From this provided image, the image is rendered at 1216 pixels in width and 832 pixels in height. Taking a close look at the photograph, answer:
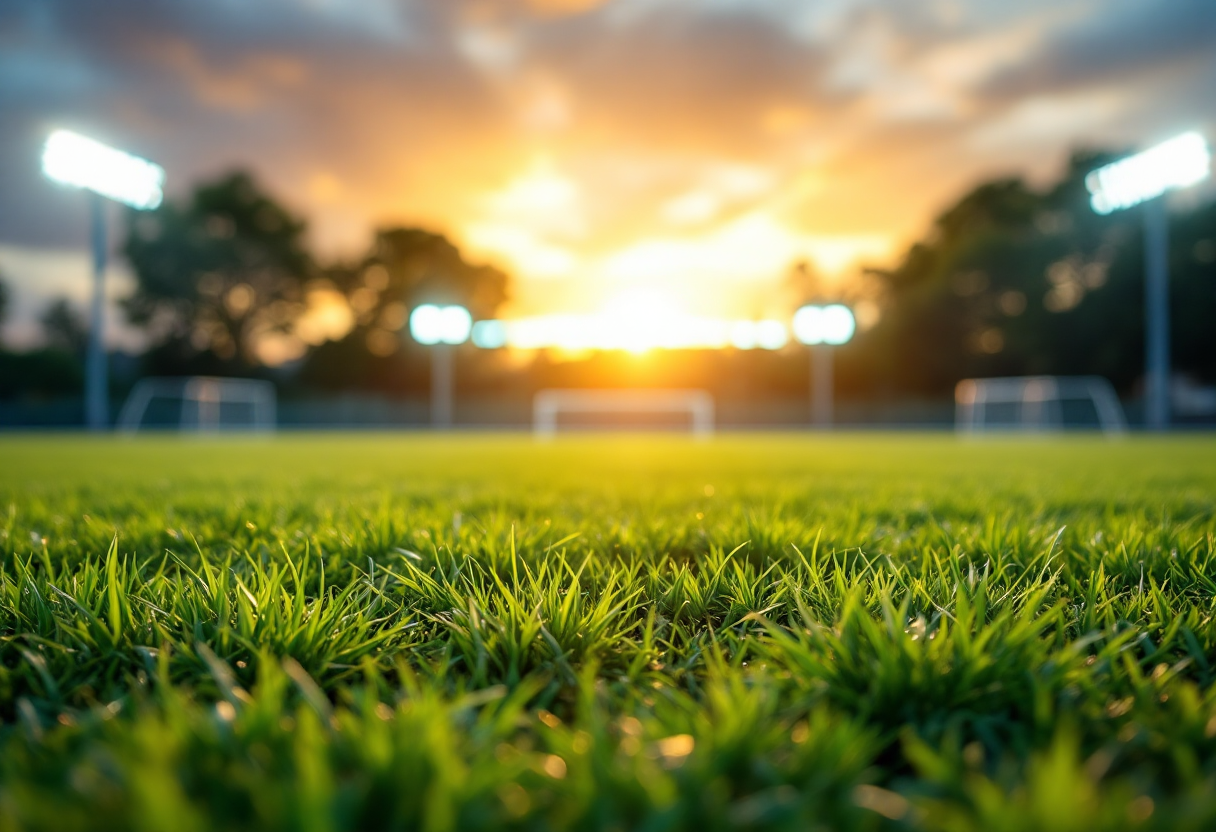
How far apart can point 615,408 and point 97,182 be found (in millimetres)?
18381

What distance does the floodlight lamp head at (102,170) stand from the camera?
1873cm

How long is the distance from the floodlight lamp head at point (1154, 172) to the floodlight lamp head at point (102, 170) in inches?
1162

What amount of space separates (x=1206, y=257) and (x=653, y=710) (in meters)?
35.5

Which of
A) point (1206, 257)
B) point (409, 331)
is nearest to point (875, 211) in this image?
point (1206, 257)

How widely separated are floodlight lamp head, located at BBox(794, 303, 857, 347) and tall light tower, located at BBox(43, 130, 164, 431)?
2500cm

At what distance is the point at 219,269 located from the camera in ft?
111

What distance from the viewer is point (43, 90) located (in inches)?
876

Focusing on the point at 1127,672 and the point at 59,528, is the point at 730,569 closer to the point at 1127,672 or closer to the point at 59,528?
the point at 1127,672

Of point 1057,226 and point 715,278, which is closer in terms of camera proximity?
point 1057,226

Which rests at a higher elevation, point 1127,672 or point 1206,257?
point 1206,257

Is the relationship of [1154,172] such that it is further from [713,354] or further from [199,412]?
[199,412]

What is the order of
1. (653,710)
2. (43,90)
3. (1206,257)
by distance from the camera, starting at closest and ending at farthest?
(653,710) < (43,90) < (1206,257)

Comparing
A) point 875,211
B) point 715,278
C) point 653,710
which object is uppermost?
point 875,211

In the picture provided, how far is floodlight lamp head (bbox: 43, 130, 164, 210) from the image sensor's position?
61.5 feet
